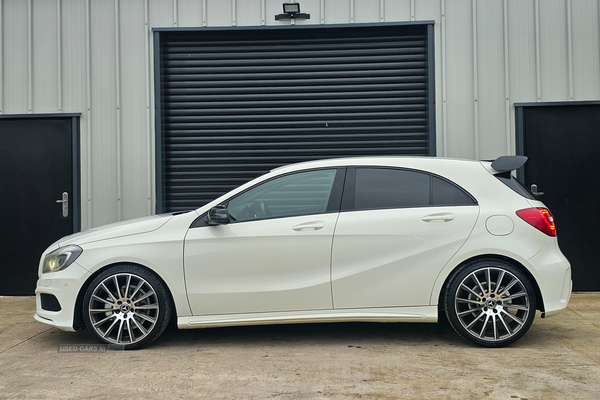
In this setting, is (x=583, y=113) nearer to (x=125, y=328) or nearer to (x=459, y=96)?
(x=459, y=96)

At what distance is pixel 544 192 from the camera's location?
7859 millimetres

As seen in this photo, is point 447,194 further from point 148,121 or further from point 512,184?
point 148,121

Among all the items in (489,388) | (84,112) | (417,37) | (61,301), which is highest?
(417,37)

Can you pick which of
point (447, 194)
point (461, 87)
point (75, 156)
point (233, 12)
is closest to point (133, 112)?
point (75, 156)

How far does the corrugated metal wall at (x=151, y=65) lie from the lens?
7930mm

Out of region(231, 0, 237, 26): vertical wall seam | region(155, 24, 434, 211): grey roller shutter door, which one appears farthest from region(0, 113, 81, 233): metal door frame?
region(231, 0, 237, 26): vertical wall seam

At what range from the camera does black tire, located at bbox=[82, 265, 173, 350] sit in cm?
521

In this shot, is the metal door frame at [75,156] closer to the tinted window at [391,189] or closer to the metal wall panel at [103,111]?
the metal wall panel at [103,111]

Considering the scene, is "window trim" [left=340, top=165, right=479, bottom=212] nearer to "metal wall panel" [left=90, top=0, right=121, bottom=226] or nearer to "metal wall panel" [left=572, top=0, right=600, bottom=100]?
"metal wall panel" [left=572, top=0, right=600, bottom=100]

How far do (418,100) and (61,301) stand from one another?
521 cm

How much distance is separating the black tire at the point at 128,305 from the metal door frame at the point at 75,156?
317cm

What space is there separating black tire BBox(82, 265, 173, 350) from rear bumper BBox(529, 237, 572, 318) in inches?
126

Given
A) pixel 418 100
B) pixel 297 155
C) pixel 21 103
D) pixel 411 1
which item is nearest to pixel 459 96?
pixel 418 100

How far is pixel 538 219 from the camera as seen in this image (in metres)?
5.18
